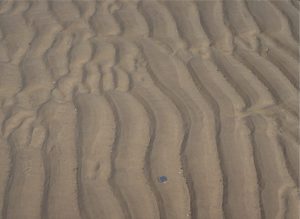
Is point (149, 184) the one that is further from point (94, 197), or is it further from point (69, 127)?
point (69, 127)

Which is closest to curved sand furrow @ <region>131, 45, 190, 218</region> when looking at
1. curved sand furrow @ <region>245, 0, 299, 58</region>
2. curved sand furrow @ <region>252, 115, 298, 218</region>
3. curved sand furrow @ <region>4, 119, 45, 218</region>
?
curved sand furrow @ <region>252, 115, 298, 218</region>

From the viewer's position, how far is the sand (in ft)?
9.12

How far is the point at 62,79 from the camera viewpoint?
3.64 meters

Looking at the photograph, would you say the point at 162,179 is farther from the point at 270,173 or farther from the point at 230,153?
the point at 270,173

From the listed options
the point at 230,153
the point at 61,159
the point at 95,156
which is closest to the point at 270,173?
the point at 230,153

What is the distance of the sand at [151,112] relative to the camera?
2781 mm

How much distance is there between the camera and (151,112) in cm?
328

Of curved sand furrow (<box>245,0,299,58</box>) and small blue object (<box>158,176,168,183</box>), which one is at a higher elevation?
curved sand furrow (<box>245,0,299,58</box>)

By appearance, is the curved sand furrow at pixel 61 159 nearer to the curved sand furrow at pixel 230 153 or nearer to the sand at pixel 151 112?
the sand at pixel 151 112

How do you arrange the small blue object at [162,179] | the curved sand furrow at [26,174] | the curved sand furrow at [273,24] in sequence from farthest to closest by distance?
the curved sand furrow at [273,24] → the small blue object at [162,179] → the curved sand furrow at [26,174]

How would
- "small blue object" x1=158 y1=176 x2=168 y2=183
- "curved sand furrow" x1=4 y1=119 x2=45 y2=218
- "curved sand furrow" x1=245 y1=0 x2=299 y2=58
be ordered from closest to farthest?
"curved sand furrow" x1=4 y1=119 x2=45 y2=218, "small blue object" x1=158 y1=176 x2=168 y2=183, "curved sand furrow" x1=245 y1=0 x2=299 y2=58

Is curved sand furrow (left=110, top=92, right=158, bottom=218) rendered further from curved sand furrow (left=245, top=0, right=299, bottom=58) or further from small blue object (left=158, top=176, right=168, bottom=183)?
curved sand furrow (left=245, top=0, right=299, bottom=58)

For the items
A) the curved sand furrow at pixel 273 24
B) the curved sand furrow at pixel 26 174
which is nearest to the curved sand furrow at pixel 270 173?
the curved sand furrow at pixel 273 24

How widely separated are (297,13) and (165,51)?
129 centimetres
